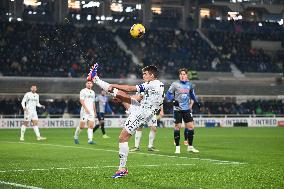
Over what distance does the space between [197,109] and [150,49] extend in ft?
33.4

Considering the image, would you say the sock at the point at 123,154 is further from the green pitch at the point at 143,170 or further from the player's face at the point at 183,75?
the player's face at the point at 183,75

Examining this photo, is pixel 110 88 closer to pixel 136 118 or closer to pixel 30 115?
pixel 136 118

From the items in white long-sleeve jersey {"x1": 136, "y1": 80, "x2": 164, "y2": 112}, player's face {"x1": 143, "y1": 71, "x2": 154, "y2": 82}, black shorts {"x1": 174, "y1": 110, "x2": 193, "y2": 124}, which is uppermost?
player's face {"x1": 143, "y1": 71, "x2": 154, "y2": 82}

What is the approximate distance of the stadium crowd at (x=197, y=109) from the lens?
156ft

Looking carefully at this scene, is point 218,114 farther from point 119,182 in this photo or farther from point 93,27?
point 119,182

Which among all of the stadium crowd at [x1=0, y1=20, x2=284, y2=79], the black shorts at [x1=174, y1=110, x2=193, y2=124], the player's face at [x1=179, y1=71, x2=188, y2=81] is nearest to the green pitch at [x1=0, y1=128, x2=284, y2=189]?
the black shorts at [x1=174, y1=110, x2=193, y2=124]

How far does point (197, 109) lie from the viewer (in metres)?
54.5

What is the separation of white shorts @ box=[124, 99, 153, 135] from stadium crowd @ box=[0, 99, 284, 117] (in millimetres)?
33797

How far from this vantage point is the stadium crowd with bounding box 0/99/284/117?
156ft

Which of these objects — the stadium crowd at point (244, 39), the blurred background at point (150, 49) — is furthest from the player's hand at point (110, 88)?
the stadium crowd at point (244, 39)

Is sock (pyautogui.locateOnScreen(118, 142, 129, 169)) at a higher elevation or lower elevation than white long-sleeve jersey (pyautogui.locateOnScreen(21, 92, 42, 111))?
lower

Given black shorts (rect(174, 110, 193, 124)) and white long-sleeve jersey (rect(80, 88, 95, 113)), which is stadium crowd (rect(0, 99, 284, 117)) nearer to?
white long-sleeve jersey (rect(80, 88, 95, 113))

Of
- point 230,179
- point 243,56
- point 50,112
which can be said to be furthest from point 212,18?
point 230,179

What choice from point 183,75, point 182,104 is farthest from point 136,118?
point 182,104
